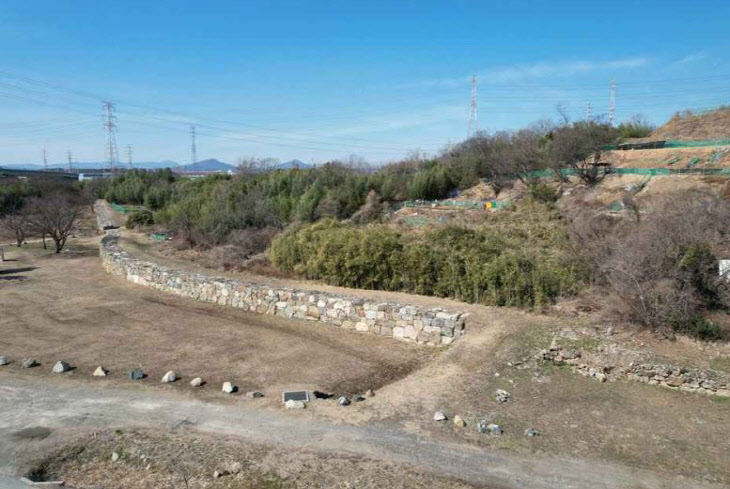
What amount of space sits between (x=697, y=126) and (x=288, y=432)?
37177mm

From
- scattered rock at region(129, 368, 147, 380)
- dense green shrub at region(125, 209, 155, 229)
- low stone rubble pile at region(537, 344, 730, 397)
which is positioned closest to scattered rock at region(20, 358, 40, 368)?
scattered rock at region(129, 368, 147, 380)

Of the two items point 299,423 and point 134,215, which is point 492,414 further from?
point 134,215

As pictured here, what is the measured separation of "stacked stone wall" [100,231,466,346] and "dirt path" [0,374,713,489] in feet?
15.6

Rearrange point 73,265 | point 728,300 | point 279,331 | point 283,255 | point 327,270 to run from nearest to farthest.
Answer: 1. point 728,300
2. point 279,331
3. point 327,270
4. point 283,255
5. point 73,265

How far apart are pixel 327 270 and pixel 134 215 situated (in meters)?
23.7

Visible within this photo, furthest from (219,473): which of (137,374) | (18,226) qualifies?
(18,226)

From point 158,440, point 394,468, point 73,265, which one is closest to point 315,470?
point 394,468

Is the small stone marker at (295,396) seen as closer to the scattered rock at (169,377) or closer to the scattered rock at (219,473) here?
the scattered rock at (219,473)

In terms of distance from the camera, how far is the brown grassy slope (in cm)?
3112

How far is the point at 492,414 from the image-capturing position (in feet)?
25.1

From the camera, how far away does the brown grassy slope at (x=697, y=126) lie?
1225 inches

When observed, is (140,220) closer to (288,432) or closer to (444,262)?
(444,262)

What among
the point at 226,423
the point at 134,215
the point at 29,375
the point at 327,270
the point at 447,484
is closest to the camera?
the point at 447,484

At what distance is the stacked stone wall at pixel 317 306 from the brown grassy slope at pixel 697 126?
28389 millimetres
